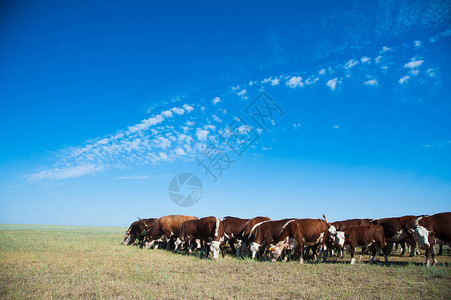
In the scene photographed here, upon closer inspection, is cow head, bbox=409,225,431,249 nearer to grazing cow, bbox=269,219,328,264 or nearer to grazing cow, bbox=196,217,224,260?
grazing cow, bbox=269,219,328,264

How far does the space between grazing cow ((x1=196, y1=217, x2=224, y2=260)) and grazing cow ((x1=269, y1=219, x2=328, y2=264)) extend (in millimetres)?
3159

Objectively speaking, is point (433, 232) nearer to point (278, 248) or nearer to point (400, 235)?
point (400, 235)

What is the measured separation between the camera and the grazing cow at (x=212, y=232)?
14.5 m

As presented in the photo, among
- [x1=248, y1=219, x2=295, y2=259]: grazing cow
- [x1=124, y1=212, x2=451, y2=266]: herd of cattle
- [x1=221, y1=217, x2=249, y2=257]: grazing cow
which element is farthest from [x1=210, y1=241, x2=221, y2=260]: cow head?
[x1=221, y1=217, x2=249, y2=257]: grazing cow

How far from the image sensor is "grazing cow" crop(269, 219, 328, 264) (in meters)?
13.5

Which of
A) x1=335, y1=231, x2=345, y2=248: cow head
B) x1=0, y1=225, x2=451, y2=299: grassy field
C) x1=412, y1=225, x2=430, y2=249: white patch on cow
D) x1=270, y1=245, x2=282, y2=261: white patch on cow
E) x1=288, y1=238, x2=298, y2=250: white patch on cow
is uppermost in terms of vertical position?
x1=412, y1=225, x2=430, y2=249: white patch on cow

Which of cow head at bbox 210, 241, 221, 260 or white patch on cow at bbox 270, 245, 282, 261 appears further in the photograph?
cow head at bbox 210, 241, 221, 260

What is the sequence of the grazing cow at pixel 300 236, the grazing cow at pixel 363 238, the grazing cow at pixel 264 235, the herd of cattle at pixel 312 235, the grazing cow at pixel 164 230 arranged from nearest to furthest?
1. the herd of cattle at pixel 312 235
2. the grazing cow at pixel 363 238
3. the grazing cow at pixel 300 236
4. the grazing cow at pixel 264 235
5. the grazing cow at pixel 164 230

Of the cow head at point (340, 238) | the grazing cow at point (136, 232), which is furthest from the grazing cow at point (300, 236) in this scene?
the grazing cow at point (136, 232)

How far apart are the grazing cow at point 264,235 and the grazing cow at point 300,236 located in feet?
1.11

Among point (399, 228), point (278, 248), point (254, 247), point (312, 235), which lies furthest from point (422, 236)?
point (254, 247)

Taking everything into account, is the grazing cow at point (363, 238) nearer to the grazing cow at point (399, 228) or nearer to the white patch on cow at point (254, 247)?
the grazing cow at point (399, 228)

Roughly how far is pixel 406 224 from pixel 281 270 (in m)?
8.64

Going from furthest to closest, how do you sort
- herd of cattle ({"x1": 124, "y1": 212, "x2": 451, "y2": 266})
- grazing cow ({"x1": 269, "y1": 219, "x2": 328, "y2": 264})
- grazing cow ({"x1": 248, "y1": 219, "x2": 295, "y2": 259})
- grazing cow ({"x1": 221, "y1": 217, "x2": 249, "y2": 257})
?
A: grazing cow ({"x1": 221, "y1": 217, "x2": 249, "y2": 257}), grazing cow ({"x1": 248, "y1": 219, "x2": 295, "y2": 259}), grazing cow ({"x1": 269, "y1": 219, "x2": 328, "y2": 264}), herd of cattle ({"x1": 124, "y1": 212, "x2": 451, "y2": 266})
